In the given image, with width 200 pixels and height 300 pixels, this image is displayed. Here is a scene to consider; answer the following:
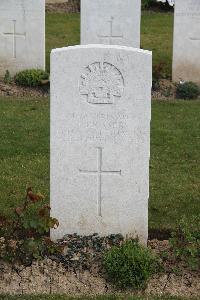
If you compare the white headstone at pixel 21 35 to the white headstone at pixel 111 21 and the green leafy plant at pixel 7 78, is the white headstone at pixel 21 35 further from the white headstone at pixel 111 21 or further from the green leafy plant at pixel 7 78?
the white headstone at pixel 111 21

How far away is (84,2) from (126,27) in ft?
2.53

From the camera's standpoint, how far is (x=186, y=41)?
12570 millimetres

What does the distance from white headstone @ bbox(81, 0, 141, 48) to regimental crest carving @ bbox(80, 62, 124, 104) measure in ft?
20.2

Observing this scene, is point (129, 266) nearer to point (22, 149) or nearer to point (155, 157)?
point (155, 157)

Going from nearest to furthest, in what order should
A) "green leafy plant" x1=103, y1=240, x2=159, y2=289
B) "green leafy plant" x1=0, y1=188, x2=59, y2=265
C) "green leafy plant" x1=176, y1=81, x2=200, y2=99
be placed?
1. "green leafy plant" x1=103, y1=240, x2=159, y2=289
2. "green leafy plant" x1=0, y1=188, x2=59, y2=265
3. "green leafy plant" x1=176, y1=81, x2=200, y2=99

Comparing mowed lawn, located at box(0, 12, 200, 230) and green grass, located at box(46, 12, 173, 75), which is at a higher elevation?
green grass, located at box(46, 12, 173, 75)

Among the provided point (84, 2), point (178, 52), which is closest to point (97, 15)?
point (84, 2)

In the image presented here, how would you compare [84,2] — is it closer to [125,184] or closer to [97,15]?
[97,15]

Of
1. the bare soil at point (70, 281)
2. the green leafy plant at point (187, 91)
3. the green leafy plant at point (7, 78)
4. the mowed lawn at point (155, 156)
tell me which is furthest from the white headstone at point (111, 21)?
the bare soil at point (70, 281)

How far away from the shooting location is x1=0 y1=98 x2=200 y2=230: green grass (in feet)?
24.9

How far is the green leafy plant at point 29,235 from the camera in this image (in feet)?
19.4

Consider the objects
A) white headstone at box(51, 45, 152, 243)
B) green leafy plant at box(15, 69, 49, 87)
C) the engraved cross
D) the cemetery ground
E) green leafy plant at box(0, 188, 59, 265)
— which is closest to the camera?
green leafy plant at box(0, 188, 59, 265)

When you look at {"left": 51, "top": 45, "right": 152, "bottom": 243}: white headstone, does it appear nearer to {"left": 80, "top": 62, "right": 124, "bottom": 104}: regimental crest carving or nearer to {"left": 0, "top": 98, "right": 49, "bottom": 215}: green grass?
{"left": 80, "top": 62, "right": 124, "bottom": 104}: regimental crest carving

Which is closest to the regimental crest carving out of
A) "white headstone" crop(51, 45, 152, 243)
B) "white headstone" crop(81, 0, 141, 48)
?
"white headstone" crop(51, 45, 152, 243)
